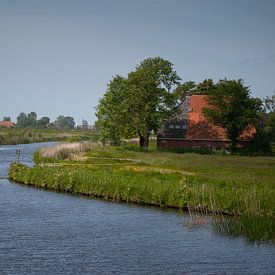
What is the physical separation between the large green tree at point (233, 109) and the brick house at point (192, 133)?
3.86 meters

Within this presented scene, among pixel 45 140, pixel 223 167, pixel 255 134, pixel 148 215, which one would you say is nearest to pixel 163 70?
pixel 255 134

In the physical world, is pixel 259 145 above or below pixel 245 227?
above

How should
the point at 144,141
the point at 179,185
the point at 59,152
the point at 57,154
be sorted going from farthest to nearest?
1. the point at 144,141
2. the point at 59,152
3. the point at 57,154
4. the point at 179,185

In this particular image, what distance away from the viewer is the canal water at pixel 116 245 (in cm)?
2266

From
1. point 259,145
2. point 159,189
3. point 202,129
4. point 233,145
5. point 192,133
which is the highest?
point 202,129

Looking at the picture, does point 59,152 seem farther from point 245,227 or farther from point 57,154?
point 245,227

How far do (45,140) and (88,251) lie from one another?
14311 cm

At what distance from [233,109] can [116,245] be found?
6180 cm

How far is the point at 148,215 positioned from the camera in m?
34.7

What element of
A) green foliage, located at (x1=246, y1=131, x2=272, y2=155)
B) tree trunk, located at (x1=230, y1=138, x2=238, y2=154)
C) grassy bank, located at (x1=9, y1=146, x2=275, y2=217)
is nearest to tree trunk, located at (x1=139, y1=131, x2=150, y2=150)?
tree trunk, located at (x1=230, y1=138, x2=238, y2=154)

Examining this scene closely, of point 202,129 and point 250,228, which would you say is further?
point 202,129

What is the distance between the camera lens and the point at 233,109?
8512cm

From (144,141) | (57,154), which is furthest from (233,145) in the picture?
(57,154)

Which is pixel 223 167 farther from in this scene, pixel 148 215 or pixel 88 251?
pixel 88 251
